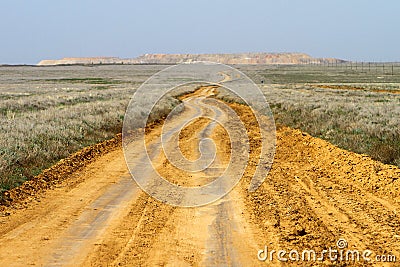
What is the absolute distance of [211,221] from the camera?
705 centimetres

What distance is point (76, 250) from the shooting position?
5797 mm

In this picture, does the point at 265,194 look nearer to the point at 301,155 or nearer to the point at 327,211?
the point at 327,211

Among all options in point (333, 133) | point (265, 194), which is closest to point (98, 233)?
point (265, 194)

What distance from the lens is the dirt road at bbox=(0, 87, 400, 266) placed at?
18.4ft

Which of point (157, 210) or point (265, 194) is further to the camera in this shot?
point (265, 194)

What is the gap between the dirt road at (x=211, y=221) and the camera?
562cm

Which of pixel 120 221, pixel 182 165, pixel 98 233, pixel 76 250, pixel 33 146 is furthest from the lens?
pixel 33 146

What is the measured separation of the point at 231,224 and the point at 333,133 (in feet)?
30.8

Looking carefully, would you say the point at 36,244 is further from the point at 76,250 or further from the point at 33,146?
the point at 33,146

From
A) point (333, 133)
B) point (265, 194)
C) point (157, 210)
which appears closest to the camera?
point (157, 210)

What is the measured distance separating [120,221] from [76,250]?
1285 millimetres

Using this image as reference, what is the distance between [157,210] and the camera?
762cm

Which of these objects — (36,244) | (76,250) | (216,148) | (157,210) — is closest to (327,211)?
(157,210)

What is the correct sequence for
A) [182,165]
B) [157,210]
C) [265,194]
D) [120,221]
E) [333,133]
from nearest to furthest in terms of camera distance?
[120,221] < [157,210] < [265,194] < [182,165] < [333,133]
